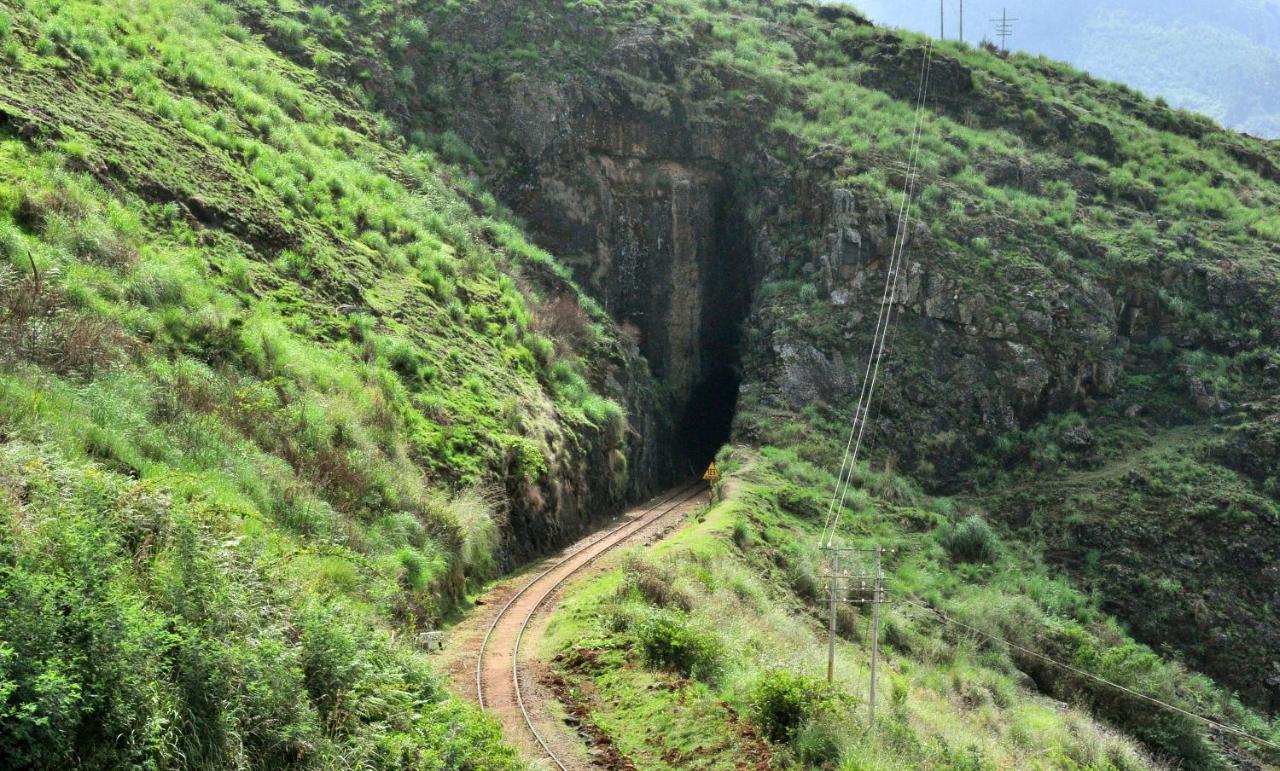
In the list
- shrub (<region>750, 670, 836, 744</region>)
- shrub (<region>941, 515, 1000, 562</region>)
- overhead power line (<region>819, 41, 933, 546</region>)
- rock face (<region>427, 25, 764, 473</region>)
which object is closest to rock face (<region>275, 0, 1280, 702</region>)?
rock face (<region>427, 25, 764, 473</region>)

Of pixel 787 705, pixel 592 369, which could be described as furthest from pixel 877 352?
pixel 787 705

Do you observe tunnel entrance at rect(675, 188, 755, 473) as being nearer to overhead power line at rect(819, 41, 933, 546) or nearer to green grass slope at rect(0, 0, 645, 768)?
overhead power line at rect(819, 41, 933, 546)

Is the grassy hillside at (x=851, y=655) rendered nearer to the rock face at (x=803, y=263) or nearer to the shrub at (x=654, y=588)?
the shrub at (x=654, y=588)

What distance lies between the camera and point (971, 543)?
3359cm

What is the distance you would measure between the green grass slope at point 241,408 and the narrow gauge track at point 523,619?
1.21 metres

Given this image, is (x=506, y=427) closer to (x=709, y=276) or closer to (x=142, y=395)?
(x=142, y=395)

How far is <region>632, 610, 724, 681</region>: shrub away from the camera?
52.0ft

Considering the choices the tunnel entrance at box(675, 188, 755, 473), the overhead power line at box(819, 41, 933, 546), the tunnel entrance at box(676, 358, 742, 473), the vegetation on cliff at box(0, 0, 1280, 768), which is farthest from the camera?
the tunnel entrance at box(675, 188, 755, 473)

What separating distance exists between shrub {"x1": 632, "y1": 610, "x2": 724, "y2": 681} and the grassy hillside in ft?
0.11

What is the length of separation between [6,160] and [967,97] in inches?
1976

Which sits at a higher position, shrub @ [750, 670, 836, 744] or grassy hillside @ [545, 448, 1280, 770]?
shrub @ [750, 670, 836, 744]

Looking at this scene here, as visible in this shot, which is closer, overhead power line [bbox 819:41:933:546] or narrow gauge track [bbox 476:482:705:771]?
narrow gauge track [bbox 476:482:705:771]

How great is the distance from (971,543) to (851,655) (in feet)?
41.9

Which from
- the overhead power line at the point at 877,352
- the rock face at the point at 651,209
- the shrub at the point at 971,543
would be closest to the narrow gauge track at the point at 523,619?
the overhead power line at the point at 877,352
